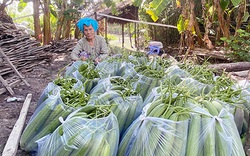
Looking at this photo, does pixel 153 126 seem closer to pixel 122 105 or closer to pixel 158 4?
pixel 122 105

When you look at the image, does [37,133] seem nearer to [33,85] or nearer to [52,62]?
[33,85]

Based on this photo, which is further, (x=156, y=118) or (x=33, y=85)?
(x=33, y=85)

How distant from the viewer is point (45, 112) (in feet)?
7.12

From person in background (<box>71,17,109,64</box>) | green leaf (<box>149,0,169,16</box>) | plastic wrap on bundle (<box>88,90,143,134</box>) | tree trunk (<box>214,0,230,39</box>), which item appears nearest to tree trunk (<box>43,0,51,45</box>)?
green leaf (<box>149,0,169,16</box>)

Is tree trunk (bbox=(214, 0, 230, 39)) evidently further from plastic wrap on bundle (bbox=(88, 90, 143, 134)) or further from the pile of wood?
plastic wrap on bundle (bbox=(88, 90, 143, 134))

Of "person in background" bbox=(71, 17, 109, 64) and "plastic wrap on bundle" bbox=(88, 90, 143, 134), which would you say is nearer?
"plastic wrap on bundle" bbox=(88, 90, 143, 134)

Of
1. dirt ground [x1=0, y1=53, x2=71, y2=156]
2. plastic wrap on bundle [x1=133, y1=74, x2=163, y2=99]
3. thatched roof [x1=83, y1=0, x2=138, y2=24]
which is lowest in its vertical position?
dirt ground [x1=0, y1=53, x2=71, y2=156]

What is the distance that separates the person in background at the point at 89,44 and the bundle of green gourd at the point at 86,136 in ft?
9.53

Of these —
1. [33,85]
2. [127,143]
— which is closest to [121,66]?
[127,143]

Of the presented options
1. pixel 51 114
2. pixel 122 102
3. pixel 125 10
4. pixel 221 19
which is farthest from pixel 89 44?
pixel 125 10

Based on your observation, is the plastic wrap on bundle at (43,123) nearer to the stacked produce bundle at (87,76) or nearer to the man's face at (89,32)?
the stacked produce bundle at (87,76)

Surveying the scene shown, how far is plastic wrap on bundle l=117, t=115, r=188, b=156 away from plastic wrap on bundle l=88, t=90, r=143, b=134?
400 millimetres

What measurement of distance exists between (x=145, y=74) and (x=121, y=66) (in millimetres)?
870

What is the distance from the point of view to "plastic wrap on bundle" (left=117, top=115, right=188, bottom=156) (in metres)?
1.48
